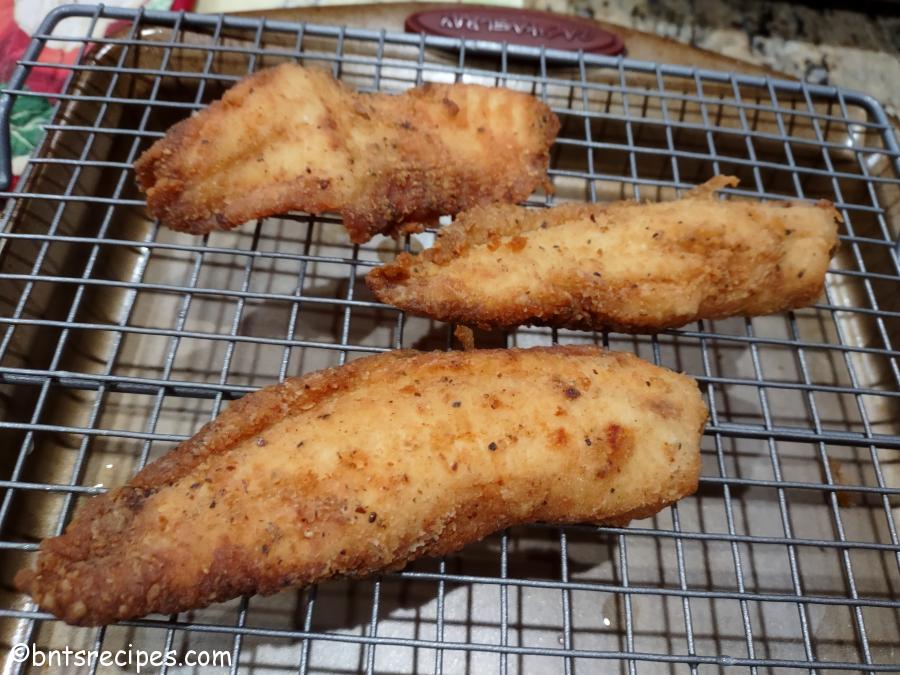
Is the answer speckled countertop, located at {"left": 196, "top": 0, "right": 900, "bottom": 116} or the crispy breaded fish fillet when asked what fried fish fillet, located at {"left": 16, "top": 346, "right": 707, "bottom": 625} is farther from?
speckled countertop, located at {"left": 196, "top": 0, "right": 900, "bottom": 116}

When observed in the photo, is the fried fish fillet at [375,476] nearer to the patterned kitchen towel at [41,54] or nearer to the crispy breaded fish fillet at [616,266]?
the crispy breaded fish fillet at [616,266]

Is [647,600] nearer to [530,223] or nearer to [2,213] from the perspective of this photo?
[530,223]

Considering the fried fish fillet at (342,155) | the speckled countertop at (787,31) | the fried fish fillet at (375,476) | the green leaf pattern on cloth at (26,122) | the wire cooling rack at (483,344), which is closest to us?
the fried fish fillet at (375,476)

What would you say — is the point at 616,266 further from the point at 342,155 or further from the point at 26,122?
the point at 26,122

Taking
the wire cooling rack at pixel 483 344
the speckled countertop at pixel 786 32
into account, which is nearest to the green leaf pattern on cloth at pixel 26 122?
the wire cooling rack at pixel 483 344

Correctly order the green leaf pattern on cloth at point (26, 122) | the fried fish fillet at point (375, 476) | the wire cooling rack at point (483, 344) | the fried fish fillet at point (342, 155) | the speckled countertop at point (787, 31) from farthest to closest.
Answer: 1. the speckled countertop at point (787, 31)
2. the green leaf pattern on cloth at point (26, 122)
3. the fried fish fillet at point (342, 155)
4. the wire cooling rack at point (483, 344)
5. the fried fish fillet at point (375, 476)

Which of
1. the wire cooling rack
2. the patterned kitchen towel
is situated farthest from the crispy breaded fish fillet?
the patterned kitchen towel
